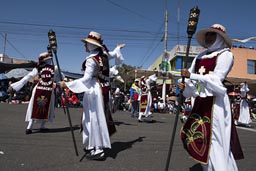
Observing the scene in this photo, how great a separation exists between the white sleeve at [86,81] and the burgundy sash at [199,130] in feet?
5.78

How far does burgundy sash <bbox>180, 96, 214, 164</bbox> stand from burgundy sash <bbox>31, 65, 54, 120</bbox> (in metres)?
4.45

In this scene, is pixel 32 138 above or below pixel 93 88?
below

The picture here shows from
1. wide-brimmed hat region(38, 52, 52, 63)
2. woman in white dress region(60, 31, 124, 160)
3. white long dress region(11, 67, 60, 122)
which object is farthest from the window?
woman in white dress region(60, 31, 124, 160)

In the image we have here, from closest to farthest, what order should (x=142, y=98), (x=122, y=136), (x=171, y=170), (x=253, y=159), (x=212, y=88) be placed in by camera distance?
(x=212, y=88) < (x=171, y=170) < (x=253, y=159) < (x=122, y=136) < (x=142, y=98)

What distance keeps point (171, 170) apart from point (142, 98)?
684 cm

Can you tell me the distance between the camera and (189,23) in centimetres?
315

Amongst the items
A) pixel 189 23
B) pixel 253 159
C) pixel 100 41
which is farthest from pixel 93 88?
pixel 253 159

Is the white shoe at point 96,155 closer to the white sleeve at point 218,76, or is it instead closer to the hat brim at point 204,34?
the white sleeve at point 218,76

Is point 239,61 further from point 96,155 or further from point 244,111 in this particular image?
point 96,155

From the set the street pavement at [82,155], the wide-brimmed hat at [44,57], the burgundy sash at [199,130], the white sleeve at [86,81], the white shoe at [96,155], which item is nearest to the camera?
the burgundy sash at [199,130]

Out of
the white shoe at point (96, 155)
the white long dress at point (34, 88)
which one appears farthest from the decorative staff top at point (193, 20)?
the white long dress at point (34, 88)

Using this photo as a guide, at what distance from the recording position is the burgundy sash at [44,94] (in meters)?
6.88

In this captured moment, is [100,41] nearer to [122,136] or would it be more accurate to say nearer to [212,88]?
[212,88]

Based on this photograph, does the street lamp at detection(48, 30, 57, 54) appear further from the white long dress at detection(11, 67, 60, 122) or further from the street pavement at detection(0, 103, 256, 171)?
the white long dress at detection(11, 67, 60, 122)
